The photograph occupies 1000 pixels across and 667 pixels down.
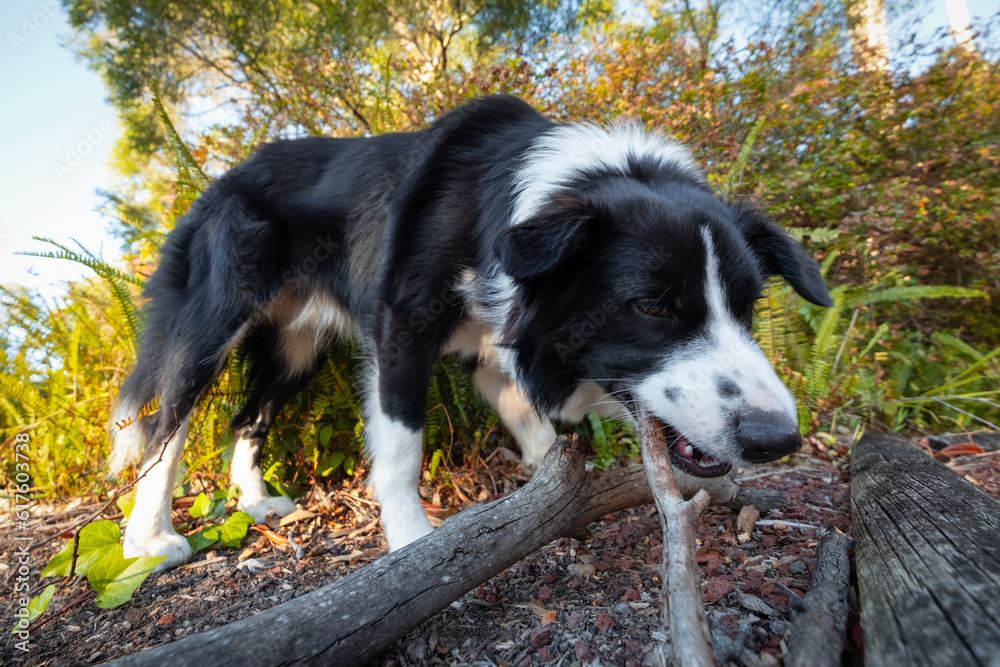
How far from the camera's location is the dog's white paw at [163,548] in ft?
7.33

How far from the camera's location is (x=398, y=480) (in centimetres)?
234

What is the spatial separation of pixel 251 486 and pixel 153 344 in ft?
2.88

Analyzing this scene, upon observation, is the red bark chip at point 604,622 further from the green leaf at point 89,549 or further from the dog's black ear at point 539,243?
the green leaf at point 89,549

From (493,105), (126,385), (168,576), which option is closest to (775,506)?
(493,105)

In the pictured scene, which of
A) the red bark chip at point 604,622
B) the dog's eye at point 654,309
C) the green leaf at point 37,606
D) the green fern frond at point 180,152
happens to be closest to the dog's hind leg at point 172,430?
the green leaf at point 37,606

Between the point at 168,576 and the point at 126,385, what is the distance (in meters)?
1.12

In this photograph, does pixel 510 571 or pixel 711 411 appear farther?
pixel 510 571

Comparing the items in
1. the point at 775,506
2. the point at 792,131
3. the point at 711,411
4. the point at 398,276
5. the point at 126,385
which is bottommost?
the point at 775,506

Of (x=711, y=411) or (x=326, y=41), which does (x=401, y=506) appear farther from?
(x=326, y=41)

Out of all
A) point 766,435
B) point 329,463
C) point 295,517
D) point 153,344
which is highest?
point 153,344

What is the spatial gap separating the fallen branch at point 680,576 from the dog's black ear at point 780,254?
1053 mm

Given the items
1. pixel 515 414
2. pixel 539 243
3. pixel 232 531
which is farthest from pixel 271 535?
pixel 539 243

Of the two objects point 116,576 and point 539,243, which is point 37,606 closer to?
point 116,576

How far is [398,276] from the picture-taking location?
239cm
